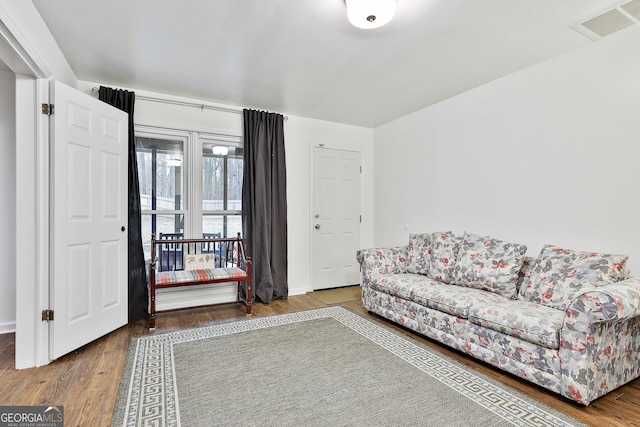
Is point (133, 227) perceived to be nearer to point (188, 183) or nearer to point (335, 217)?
point (188, 183)

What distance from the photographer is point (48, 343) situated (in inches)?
92.7

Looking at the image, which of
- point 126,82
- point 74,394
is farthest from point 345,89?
point 74,394

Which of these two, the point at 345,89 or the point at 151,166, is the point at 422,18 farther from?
the point at 151,166

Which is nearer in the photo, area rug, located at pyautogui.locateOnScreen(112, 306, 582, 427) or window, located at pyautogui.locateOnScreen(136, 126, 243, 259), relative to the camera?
area rug, located at pyautogui.locateOnScreen(112, 306, 582, 427)

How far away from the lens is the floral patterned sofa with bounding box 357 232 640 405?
6.01 feet

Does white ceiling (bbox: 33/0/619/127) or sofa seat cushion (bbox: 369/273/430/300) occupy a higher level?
white ceiling (bbox: 33/0/619/127)

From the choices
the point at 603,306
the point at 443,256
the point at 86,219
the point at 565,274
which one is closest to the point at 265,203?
the point at 86,219

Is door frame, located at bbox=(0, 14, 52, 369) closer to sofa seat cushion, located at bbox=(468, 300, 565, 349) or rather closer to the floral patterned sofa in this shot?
the floral patterned sofa

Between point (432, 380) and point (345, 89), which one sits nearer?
point (432, 380)

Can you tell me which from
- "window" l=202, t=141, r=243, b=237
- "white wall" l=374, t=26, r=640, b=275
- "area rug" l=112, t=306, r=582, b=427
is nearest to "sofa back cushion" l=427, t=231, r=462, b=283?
"white wall" l=374, t=26, r=640, b=275

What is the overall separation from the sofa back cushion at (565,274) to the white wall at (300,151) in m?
2.60

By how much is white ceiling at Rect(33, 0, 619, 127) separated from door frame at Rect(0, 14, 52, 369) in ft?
1.83

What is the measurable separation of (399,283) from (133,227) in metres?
2.70

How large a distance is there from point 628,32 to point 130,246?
14.9ft
